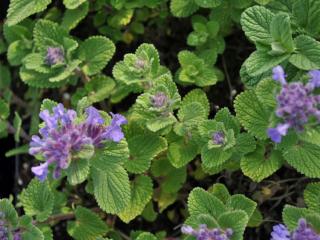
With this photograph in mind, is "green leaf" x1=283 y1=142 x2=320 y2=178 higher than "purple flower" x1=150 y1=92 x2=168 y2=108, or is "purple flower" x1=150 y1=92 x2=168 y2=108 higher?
"purple flower" x1=150 y1=92 x2=168 y2=108

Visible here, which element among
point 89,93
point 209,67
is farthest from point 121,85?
point 209,67

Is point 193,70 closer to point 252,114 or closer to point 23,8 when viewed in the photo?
point 252,114

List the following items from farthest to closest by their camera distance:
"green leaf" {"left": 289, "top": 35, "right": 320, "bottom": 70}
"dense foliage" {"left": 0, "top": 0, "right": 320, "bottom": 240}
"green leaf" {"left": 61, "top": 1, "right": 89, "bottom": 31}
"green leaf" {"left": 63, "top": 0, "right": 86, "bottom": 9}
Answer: "green leaf" {"left": 61, "top": 1, "right": 89, "bottom": 31}
"green leaf" {"left": 63, "top": 0, "right": 86, "bottom": 9}
"green leaf" {"left": 289, "top": 35, "right": 320, "bottom": 70}
"dense foliage" {"left": 0, "top": 0, "right": 320, "bottom": 240}

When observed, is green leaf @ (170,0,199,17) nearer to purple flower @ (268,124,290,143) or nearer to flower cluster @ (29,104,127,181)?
flower cluster @ (29,104,127,181)

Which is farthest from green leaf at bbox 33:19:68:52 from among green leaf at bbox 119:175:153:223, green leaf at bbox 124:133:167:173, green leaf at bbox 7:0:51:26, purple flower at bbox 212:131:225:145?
purple flower at bbox 212:131:225:145

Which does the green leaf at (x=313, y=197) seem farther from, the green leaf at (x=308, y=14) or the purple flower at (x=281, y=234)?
the green leaf at (x=308, y=14)

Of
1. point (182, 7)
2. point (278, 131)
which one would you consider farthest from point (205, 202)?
point (182, 7)

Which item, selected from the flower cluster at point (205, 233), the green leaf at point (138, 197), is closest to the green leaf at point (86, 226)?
the green leaf at point (138, 197)

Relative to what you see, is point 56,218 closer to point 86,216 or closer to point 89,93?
point 86,216
